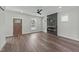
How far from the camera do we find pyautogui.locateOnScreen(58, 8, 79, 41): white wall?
733cm

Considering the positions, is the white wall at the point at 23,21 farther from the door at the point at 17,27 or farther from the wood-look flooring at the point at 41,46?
the wood-look flooring at the point at 41,46

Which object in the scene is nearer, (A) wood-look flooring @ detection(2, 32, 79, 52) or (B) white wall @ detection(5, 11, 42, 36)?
(A) wood-look flooring @ detection(2, 32, 79, 52)

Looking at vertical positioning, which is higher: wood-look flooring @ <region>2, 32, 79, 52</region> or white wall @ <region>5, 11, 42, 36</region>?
white wall @ <region>5, 11, 42, 36</region>

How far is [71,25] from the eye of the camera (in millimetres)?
7988

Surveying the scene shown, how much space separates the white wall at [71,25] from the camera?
289 inches

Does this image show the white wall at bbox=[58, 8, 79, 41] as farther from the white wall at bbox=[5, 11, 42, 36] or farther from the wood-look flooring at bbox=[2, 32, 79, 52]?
the white wall at bbox=[5, 11, 42, 36]

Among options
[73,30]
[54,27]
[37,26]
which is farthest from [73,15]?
[37,26]

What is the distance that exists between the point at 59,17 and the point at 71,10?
2245 millimetres

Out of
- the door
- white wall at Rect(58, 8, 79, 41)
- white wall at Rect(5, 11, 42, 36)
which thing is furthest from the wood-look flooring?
the door

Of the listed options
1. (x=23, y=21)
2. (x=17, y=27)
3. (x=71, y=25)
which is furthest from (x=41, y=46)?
(x=23, y=21)

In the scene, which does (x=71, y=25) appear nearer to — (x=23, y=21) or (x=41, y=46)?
(x=41, y=46)

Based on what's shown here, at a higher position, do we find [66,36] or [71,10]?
[71,10]

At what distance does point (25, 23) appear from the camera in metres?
11.8
